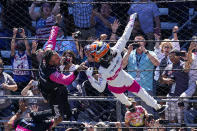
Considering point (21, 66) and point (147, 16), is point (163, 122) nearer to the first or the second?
point (147, 16)

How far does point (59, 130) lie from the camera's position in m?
6.65

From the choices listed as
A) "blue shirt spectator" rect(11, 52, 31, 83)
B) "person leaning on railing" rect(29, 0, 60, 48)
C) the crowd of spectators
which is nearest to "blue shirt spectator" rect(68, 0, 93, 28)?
the crowd of spectators

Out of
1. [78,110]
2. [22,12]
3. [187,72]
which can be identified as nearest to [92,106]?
[78,110]

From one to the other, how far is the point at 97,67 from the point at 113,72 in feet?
1.78

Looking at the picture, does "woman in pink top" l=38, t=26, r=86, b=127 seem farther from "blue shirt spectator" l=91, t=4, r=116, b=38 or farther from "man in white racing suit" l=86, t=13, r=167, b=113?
"blue shirt spectator" l=91, t=4, r=116, b=38

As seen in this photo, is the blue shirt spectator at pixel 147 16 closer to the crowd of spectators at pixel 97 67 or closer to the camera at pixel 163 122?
the crowd of spectators at pixel 97 67

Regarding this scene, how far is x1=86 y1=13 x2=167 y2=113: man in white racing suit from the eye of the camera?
17.5 ft

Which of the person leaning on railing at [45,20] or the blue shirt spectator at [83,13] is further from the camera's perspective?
the person leaning on railing at [45,20]

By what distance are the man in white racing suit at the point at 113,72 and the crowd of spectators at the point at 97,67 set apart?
0.28m

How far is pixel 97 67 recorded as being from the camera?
596 cm

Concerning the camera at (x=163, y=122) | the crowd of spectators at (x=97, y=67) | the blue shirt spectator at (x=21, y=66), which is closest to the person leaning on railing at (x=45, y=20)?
the crowd of spectators at (x=97, y=67)

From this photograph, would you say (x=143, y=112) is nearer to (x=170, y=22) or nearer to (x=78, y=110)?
(x=78, y=110)

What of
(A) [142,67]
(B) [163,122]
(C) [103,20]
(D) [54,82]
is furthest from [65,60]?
(B) [163,122]

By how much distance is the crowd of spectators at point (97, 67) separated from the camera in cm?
603
